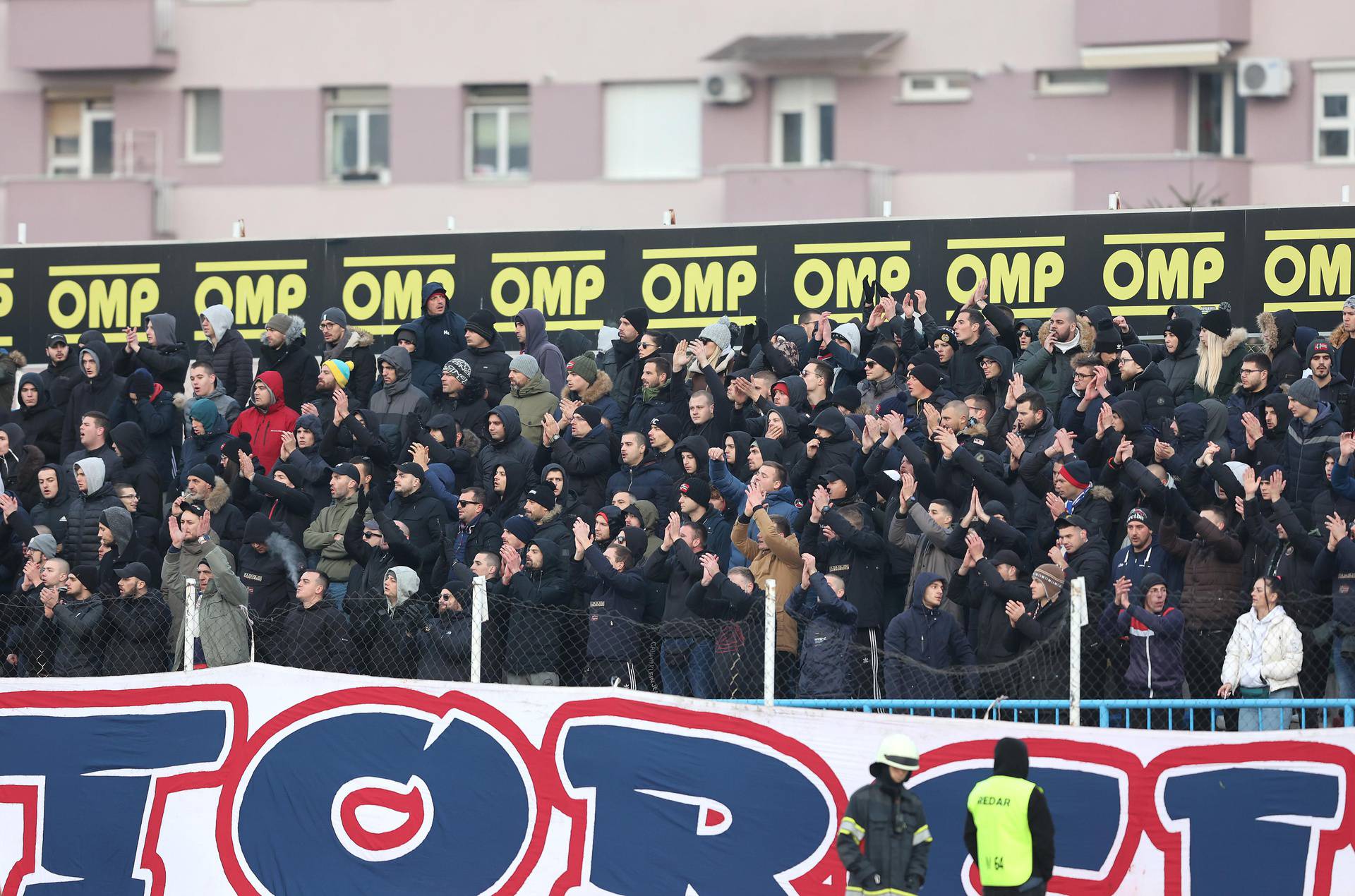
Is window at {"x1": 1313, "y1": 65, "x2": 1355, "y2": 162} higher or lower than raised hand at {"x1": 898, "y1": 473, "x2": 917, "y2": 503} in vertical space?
higher

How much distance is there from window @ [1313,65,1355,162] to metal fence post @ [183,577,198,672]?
824 inches

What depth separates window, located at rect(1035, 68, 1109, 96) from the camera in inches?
1270

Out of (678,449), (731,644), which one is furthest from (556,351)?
(731,644)

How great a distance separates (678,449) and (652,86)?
18.4 metres

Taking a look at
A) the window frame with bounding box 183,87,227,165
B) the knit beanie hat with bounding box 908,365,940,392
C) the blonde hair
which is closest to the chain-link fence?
the knit beanie hat with bounding box 908,365,940,392

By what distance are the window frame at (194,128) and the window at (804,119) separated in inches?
347

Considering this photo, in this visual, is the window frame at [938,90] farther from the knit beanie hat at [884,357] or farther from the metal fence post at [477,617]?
the metal fence post at [477,617]

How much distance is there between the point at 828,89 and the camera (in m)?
33.8

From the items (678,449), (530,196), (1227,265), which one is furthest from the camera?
(530,196)

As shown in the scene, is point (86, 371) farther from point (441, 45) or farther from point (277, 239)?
point (441, 45)

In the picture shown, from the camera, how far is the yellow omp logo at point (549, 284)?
20656 millimetres

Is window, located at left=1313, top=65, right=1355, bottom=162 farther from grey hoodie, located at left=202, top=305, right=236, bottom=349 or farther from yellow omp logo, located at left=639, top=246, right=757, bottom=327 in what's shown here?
grey hoodie, located at left=202, top=305, right=236, bottom=349

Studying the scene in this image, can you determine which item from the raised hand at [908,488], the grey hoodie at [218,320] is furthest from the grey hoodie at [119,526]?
the raised hand at [908,488]

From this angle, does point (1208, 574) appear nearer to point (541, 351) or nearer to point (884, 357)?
point (884, 357)
